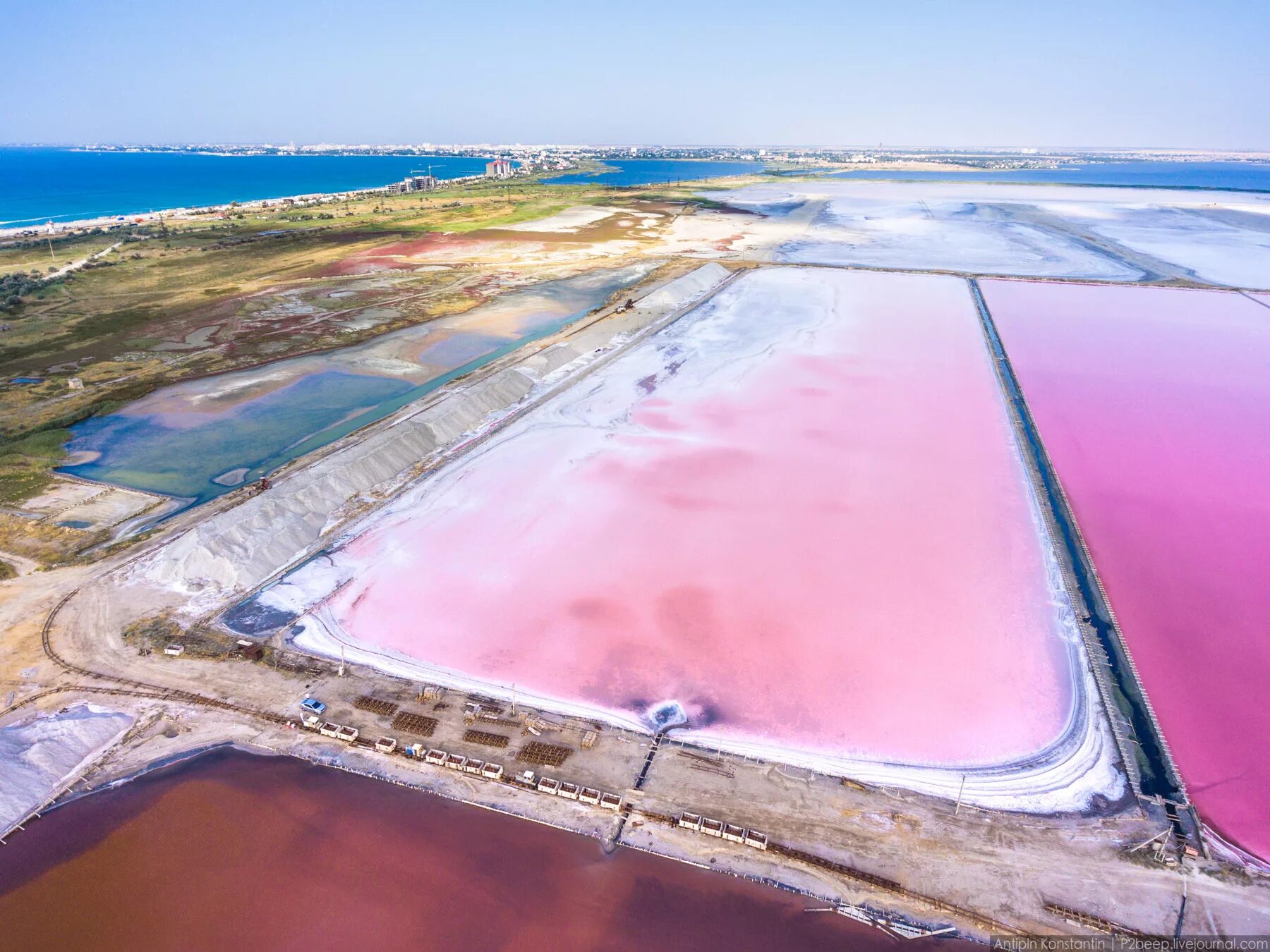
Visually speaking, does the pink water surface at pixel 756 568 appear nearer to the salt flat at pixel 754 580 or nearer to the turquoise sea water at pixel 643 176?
the salt flat at pixel 754 580

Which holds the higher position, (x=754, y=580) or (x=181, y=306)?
(x=181, y=306)

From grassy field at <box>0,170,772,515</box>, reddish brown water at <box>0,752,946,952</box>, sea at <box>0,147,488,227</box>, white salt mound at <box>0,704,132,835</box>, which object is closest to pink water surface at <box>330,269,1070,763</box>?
reddish brown water at <box>0,752,946,952</box>

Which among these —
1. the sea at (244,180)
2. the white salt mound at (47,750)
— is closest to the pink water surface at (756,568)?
the white salt mound at (47,750)

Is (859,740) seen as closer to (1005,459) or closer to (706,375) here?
(1005,459)

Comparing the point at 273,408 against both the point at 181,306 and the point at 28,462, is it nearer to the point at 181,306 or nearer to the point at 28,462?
the point at 28,462

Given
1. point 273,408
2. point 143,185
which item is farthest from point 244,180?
point 273,408

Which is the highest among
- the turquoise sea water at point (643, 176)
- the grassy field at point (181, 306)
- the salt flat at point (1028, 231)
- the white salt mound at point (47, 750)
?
the turquoise sea water at point (643, 176)

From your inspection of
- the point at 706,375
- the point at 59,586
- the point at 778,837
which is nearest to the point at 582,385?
the point at 706,375
